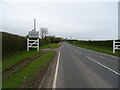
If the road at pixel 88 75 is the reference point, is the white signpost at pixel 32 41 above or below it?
above

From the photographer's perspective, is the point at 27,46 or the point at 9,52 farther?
the point at 27,46

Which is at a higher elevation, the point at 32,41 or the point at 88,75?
the point at 32,41

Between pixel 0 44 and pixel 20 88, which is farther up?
pixel 0 44

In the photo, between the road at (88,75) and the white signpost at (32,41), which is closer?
the road at (88,75)

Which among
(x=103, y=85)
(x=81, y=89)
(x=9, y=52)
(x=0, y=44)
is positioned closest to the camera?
(x=81, y=89)

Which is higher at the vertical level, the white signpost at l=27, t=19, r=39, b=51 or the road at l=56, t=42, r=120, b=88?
the white signpost at l=27, t=19, r=39, b=51

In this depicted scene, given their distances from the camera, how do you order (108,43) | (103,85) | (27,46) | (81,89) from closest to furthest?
1. (81,89)
2. (103,85)
3. (27,46)
4. (108,43)

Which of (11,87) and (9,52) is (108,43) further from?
(11,87)

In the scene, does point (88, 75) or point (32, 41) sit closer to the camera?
point (88, 75)

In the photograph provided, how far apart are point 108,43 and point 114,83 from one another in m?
26.0

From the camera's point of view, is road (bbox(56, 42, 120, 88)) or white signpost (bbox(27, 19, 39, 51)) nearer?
road (bbox(56, 42, 120, 88))

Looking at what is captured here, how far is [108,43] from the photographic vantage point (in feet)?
99.5

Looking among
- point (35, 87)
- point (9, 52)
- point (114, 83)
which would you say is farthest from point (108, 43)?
point (35, 87)

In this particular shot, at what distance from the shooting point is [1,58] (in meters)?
11.9
